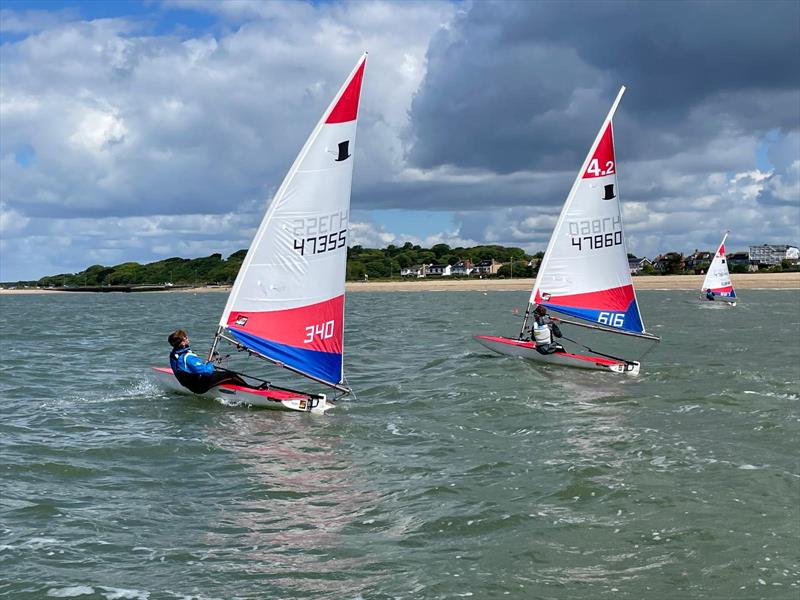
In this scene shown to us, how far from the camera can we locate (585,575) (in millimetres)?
7867

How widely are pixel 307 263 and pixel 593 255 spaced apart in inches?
438

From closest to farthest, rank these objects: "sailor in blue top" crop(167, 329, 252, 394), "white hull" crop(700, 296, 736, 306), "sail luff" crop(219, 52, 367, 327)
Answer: "sail luff" crop(219, 52, 367, 327) → "sailor in blue top" crop(167, 329, 252, 394) → "white hull" crop(700, 296, 736, 306)

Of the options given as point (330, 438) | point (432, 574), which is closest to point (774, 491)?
point (432, 574)

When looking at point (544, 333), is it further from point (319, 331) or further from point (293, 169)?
point (293, 169)

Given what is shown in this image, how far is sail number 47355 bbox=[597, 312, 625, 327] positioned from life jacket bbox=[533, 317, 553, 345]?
2066 mm

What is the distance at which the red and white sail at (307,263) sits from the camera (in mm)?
15781

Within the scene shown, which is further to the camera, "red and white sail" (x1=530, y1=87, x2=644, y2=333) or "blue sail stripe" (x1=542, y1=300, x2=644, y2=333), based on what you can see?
"blue sail stripe" (x1=542, y1=300, x2=644, y2=333)

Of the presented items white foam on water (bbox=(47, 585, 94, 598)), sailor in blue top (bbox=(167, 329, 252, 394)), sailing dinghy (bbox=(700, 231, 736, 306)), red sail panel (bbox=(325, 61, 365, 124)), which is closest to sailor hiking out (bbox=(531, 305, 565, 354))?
sailor in blue top (bbox=(167, 329, 252, 394))

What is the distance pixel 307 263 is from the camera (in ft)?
54.1

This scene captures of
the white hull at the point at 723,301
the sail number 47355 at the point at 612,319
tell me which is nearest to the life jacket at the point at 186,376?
the sail number 47355 at the point at 612,319

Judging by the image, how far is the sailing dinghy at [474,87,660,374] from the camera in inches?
935

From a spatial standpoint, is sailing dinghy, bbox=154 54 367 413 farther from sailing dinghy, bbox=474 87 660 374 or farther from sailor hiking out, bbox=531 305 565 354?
sailing dinghy, bbox=474 87 660 374

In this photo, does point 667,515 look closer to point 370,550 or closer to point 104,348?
point 370,550

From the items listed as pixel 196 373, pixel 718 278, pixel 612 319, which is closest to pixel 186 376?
pixel 196 373
